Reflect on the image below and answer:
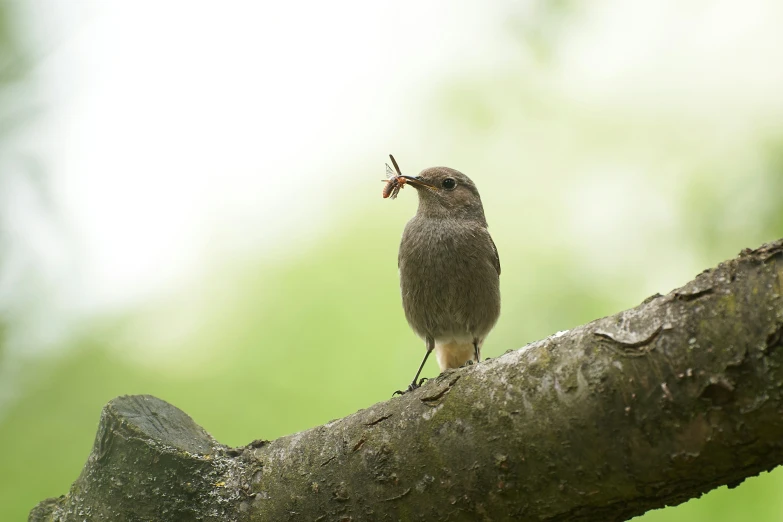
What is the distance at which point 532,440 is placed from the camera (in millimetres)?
2396

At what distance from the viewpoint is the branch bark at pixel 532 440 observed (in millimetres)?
2033

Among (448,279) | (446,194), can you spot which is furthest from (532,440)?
(446,194)

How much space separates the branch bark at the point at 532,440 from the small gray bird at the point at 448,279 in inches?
93.3

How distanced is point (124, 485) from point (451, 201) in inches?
148

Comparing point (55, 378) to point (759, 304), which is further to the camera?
point (55, 378)

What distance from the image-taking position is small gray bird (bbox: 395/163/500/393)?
5.51m

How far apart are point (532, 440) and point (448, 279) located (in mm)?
3142

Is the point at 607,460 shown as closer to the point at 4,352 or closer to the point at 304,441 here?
the point at 304,441

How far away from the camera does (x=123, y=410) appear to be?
311 cm

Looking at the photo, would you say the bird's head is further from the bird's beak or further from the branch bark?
the branch bark

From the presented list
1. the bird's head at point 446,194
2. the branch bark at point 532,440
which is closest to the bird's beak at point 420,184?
the bird's head at point 446,194

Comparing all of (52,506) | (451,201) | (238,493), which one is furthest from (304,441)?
(451,201)

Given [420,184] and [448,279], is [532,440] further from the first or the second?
[420,184]

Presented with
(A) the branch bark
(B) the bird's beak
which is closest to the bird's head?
(B) the bird's beak
